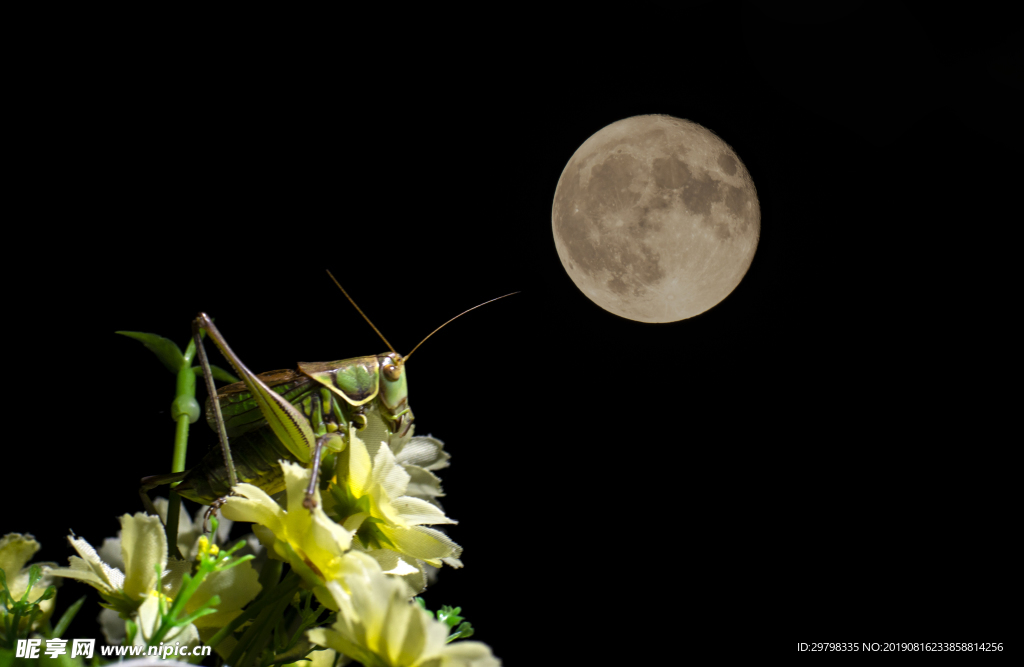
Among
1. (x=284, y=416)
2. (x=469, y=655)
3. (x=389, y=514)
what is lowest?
(x=469, y=655)

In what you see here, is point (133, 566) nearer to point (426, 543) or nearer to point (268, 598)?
point (268, 598)

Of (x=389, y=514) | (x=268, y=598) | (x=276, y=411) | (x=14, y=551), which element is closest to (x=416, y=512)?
(x=389, y=514)

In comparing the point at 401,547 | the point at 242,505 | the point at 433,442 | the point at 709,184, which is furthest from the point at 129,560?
the point at 709,184

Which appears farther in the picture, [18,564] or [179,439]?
[179,439]

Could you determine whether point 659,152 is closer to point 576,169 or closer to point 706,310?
point 576,169

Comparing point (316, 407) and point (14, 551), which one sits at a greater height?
point (316, 407)

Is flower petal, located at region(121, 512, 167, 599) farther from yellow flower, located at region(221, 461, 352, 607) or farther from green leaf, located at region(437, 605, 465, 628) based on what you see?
green leaf, located at region(437, 605, 465, 628)
